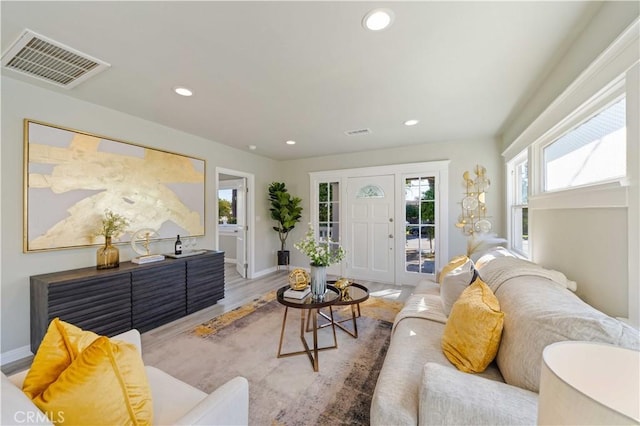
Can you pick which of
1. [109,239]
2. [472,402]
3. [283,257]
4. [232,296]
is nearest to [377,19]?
[472,402]

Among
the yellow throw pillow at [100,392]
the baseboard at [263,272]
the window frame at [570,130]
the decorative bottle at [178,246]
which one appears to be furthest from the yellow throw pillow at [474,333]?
the baseboard at [263,272]

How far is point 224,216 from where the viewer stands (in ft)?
21.2

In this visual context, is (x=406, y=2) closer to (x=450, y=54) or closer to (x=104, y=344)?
(x=450, y=54)

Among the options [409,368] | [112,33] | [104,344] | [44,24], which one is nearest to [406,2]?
[112,33]

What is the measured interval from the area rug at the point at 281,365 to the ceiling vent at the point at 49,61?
2.50m

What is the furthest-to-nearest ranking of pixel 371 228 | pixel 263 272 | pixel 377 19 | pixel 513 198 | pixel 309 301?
pixel 263 272 < pixel 371 228 < pixel 513 198 < pixel 309 301 < pixel 377 19

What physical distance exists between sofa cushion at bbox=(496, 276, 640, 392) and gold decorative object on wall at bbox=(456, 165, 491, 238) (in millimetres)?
2655

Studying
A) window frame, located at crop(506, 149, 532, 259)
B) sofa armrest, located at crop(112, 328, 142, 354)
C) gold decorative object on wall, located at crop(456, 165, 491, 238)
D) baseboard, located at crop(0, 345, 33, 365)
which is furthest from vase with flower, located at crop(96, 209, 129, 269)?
window frame, located at crop(506, 149, 532, 259)

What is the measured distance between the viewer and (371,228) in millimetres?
4684

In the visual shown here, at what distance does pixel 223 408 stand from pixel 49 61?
9.09 ft

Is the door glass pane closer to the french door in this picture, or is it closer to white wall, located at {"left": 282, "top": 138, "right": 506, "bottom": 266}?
the french door

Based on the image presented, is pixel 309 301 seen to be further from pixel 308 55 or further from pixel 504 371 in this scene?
pixel 308 55

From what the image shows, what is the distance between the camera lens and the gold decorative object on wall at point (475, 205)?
3.79 m

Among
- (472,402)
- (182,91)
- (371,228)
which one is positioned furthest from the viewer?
(371,228)
